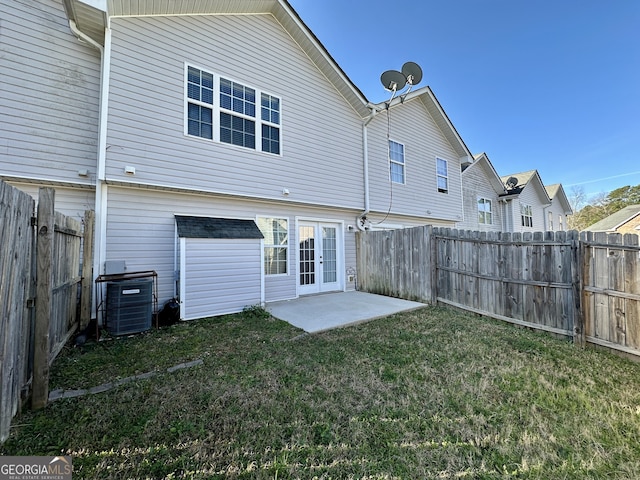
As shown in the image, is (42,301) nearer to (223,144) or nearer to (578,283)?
(223,144)

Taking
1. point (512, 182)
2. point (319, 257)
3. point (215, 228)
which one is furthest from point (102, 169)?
point (512, 182)

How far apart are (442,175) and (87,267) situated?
1223cm

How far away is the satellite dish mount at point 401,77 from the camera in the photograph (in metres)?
8.57

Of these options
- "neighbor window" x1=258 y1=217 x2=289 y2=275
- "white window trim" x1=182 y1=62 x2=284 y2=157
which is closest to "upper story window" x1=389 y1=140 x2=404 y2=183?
"white window trim" x1=182 y1=62 x2=284 y2=157

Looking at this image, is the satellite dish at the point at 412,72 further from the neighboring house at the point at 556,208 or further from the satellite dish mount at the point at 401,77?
the neighboring house at the point at 556,208

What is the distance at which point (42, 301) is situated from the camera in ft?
8.04

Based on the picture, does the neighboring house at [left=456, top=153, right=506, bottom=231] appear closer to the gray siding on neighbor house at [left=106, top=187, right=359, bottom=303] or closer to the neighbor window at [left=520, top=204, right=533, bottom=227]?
the neighbor window at [left=520, top=204, right=533, bottom=227]

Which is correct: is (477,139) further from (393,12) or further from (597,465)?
(597,465)

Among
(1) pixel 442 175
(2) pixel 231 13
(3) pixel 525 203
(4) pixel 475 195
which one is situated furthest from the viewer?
(3) pixel 525 203

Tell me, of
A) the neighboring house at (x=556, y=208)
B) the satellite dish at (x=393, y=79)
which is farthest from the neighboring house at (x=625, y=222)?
the satellite dish at (x=393, y=79)

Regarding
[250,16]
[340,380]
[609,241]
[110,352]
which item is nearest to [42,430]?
[110,352]

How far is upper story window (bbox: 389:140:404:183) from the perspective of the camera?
9875mm

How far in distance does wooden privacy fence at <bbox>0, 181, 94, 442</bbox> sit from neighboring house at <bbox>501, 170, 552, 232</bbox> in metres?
19.3

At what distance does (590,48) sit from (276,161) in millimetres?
15424
